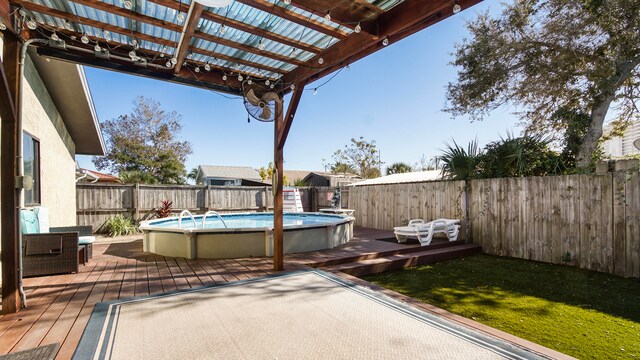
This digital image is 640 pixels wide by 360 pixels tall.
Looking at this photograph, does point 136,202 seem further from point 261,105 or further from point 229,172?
point 229,172

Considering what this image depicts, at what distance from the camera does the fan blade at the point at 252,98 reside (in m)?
4.45

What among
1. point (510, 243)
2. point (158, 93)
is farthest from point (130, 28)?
point (158, 93)

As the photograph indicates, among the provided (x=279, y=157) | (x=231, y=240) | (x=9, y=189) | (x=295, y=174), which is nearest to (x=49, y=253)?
(x=9, y=189)

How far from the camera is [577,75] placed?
742 centimetres

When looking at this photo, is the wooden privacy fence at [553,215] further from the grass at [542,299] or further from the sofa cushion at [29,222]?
the sofa cushion at [29,222]

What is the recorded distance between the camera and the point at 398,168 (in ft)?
88.2

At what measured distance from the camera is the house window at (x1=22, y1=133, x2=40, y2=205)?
4.61 m

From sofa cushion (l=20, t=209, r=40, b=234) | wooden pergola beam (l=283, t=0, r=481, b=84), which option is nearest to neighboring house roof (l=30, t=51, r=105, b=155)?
sofa cushion (l=20, t=209, r=40, b=234)

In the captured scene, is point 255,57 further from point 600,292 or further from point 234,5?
point 600,292

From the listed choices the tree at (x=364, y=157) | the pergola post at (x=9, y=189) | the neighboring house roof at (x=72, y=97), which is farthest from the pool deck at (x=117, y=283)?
the tree at (x=364, y=157)

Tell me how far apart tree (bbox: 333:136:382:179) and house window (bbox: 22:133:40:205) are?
26.5m

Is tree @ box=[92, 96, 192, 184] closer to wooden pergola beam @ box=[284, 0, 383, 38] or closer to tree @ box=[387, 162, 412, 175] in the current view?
tree @ box=[387, 162, 412, 175]

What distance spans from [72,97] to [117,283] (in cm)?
467

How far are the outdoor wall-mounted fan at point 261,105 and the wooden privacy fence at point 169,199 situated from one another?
6996 millimetres
